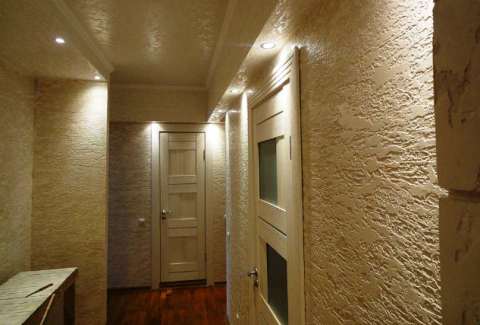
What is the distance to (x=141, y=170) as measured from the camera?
3654mm

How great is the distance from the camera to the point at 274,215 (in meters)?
1.45

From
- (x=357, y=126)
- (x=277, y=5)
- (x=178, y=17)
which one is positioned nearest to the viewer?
(x=357, y=126)

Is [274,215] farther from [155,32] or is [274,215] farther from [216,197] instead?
[216,197]

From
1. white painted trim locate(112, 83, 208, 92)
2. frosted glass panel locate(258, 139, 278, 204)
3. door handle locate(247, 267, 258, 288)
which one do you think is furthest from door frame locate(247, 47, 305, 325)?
white painted trim locate(112, 83, 208, 92)

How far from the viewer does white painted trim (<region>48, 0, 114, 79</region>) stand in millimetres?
1686

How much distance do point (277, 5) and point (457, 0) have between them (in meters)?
0.71

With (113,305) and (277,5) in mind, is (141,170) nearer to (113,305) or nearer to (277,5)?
(113,305)

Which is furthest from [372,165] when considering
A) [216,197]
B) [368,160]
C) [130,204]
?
[130,204]

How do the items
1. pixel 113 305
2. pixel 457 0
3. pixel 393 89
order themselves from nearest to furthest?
pixel 457 0, pixel 393 89, pixel 113 305

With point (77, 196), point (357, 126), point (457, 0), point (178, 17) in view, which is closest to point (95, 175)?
point (77, 196)

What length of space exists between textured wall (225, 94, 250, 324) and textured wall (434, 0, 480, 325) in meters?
1.62

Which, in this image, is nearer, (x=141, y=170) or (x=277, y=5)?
(x=277, y=5)

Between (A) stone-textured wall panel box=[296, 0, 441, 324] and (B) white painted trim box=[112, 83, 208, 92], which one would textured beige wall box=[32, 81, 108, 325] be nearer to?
(B) white painted trim box=[112, 83, 208, 92]

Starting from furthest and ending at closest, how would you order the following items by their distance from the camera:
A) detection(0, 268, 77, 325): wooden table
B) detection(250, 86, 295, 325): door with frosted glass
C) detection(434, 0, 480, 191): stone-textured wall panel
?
detection(0, 268, 77, 325): wooden table, detection(250, 86, 295, 325): door with frosted glass, detection(434, 0, 480, 191): stone-textured wall panel
